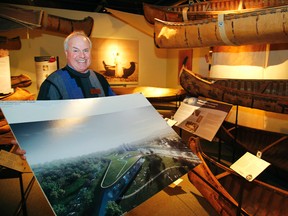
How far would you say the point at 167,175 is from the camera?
2.98ft

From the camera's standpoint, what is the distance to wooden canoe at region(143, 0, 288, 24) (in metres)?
3.41

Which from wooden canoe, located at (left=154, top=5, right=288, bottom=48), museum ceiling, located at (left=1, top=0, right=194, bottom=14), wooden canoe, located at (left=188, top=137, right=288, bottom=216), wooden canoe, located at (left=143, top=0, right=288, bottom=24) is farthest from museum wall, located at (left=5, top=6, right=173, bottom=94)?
wooden canoe, located at (left=188, top=137, right=288, bottom=216)

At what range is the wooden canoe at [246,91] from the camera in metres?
2.61

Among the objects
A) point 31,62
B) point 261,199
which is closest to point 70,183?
point 261,199

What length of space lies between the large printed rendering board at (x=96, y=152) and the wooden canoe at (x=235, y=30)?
189 centimetres

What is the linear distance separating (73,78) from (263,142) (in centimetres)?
325

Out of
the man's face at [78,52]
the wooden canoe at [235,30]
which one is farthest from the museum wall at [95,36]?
the man's face at [78,52]

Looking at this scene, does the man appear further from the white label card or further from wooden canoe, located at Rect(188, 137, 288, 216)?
wooden canoe, located at Rect(188, 137, 288, 216)

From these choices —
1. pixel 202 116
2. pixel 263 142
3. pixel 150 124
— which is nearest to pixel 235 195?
pixel 202 116

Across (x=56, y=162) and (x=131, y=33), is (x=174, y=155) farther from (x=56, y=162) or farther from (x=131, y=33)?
(x=131, y=33)

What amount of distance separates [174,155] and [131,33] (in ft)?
22.3

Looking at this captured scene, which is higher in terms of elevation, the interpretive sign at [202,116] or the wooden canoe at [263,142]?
the interpretive sign at [202,116]

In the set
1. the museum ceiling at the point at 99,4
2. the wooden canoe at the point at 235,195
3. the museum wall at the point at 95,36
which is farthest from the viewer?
the museum ceiling at the point at 99,4

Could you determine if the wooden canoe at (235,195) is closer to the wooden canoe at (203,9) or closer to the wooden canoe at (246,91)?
the wooden canoe at (246,91)
